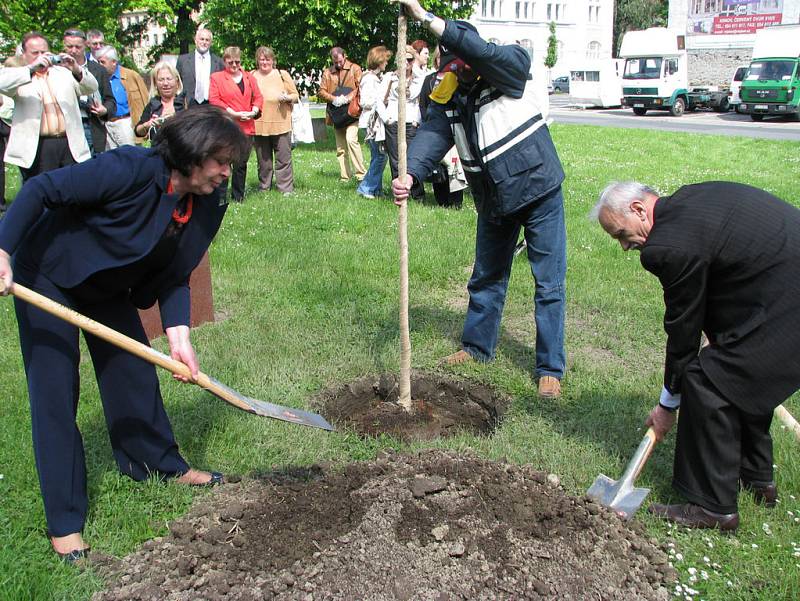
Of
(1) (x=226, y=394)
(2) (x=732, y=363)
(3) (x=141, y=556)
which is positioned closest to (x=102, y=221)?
(1) (x=226, y=394)

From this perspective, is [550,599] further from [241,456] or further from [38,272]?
[38,272]

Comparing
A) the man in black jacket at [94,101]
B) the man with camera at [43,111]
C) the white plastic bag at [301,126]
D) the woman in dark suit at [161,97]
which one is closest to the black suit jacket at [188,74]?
the woman in dark suit at [161,97]

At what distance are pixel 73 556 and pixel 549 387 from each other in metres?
2.89

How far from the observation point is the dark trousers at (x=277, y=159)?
1064 centimetres

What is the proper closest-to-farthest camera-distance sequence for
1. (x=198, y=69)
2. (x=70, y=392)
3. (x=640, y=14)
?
(x=70, y=392), (x=198, y=69), (x=640, y=14)

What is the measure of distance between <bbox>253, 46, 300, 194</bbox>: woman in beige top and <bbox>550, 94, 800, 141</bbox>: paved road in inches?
578

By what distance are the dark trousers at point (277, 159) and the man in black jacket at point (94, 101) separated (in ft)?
7.00

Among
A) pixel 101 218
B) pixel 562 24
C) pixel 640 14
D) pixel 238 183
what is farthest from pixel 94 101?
pixel 640 14

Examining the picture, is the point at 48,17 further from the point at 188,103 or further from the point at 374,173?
the point at 374,173

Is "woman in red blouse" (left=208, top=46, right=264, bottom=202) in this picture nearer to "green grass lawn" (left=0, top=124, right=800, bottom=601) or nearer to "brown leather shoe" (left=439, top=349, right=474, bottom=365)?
"green grass lawn" (left=0, top=124, right=800, bottom=601)

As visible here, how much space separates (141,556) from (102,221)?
144 centimetres

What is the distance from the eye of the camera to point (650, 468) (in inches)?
151

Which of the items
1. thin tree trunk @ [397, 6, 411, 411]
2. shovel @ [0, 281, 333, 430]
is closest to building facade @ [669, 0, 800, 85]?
thin tree trunk @ [397, 6, 411, 411]

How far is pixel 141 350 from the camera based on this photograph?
119 inches
